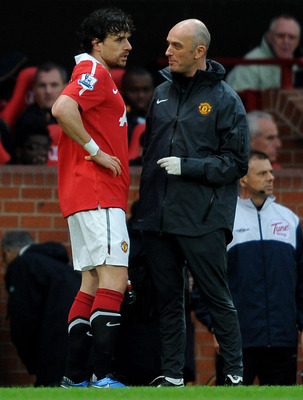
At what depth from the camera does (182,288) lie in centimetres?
838

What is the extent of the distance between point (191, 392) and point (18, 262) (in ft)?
9.95

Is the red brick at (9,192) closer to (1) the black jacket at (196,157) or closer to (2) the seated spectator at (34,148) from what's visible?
(2) the seated spectator at (34,148)

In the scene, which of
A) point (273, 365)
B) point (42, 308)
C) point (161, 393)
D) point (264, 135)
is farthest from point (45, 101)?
point (161, 393)

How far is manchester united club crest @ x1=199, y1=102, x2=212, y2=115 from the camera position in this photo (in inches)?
325

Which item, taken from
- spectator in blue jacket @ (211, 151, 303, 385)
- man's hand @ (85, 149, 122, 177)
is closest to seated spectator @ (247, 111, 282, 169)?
spectator in blue jacket @ (211, 151, 303, 385)

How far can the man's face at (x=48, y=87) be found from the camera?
42.2 ft

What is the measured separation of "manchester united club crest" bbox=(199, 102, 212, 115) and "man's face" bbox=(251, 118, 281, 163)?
4123mm

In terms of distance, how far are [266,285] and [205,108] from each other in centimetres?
192

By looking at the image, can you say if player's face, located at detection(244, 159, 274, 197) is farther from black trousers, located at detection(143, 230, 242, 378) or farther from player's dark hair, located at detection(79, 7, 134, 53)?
player's dark hair, located at detection(79, 7, 134, 53)

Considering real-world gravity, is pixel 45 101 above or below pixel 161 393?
above

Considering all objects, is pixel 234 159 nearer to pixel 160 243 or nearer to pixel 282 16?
pixel 160 243

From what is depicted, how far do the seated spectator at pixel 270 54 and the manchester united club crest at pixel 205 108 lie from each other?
5.36 m

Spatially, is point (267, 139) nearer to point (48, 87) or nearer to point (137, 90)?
point (137, 90)

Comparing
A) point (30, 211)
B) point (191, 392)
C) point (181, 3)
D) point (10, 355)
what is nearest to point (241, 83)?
point (181, 3)
